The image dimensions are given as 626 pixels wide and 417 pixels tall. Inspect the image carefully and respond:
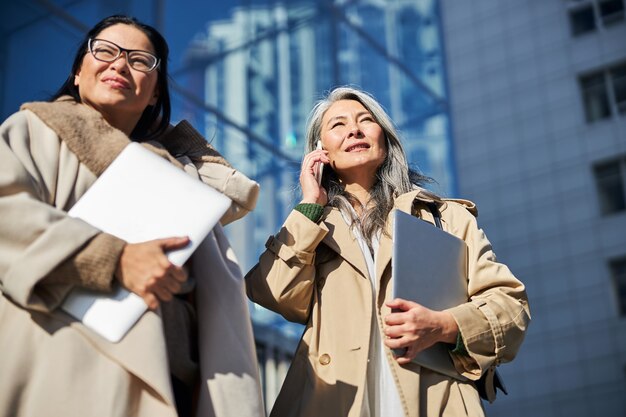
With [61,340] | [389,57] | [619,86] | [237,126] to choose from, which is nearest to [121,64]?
[61,340]

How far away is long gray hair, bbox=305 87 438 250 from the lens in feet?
11.5

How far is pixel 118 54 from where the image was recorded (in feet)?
9.26

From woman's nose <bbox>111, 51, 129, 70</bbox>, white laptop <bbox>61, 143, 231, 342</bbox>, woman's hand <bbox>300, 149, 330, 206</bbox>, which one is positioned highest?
woman's nose <bbox>111, 51, 129, 70</bbox>

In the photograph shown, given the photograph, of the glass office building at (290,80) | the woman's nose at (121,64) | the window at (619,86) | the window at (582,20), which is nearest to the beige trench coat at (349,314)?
the woman's nose at (121,64)

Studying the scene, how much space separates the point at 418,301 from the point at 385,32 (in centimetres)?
1012

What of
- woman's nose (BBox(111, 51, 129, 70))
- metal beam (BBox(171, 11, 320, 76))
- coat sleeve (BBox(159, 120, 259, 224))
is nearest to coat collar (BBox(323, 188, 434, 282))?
coat sleeve (BBox(159, 120, 259, 224))

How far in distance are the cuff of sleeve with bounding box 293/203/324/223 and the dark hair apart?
1.96ft

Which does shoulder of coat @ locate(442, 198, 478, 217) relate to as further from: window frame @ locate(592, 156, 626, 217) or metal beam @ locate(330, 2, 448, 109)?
window frame @ locate(592, 156, 626, 217)

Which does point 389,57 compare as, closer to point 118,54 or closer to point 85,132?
point 118,54

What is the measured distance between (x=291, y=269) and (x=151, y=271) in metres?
0.98

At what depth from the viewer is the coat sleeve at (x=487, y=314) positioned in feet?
10.0

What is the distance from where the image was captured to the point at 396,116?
1227 cm

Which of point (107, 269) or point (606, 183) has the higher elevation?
point (606, 183)

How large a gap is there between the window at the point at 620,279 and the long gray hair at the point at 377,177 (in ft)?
57.6
